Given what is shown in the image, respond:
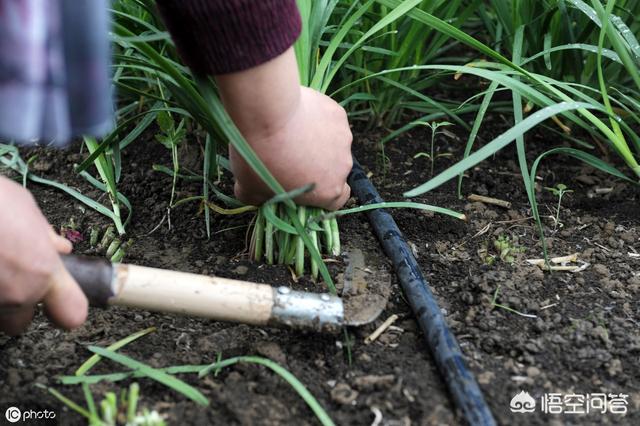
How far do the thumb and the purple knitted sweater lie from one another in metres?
0.33

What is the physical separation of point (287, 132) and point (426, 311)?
344 mm

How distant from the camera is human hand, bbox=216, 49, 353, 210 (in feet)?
3.49

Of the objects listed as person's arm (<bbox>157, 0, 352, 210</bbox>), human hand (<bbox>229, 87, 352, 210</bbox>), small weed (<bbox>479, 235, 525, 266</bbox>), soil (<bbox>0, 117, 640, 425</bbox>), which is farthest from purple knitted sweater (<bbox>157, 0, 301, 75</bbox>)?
small weed (<bbox>479, 235, 525, 266</bbox>)

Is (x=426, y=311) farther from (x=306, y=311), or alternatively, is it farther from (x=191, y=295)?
(x=191, y=295)

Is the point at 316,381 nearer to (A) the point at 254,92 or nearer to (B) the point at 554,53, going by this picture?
(A) the point at 254,92

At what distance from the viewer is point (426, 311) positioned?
3.87ft

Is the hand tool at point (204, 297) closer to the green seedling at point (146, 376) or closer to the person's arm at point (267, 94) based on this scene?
the green seedling at point (146, 376)

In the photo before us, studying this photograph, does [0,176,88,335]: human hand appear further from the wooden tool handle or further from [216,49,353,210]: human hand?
[216,49,353,210]: human hand

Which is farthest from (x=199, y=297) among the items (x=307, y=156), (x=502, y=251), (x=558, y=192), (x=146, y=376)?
(x=558, y=192)

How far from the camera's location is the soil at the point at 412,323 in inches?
41.5

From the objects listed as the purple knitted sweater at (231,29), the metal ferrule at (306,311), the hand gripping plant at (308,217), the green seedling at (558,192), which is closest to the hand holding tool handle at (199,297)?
the metal ferrule at (306,311)

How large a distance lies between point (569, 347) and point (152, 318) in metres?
0.65

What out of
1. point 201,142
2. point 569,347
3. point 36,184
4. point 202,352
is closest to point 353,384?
point 202,352

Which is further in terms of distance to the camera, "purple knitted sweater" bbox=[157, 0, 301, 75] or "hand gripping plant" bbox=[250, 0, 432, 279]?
"hand gripping plant" bbox=[250, 0, 432, 279]
